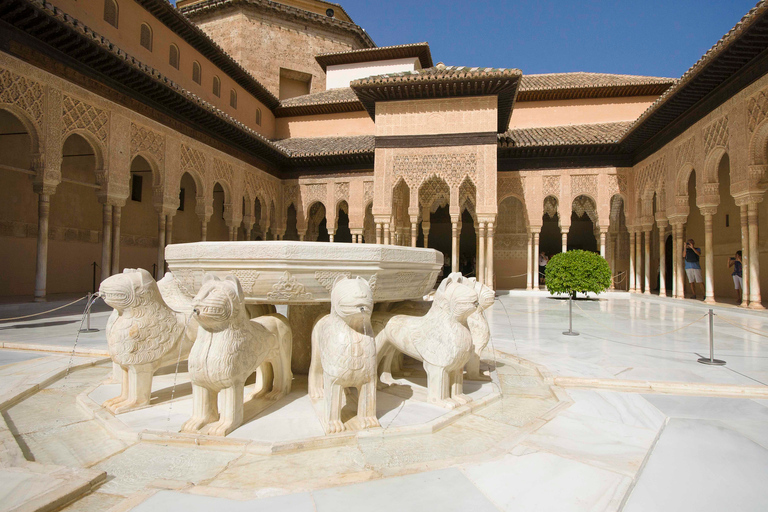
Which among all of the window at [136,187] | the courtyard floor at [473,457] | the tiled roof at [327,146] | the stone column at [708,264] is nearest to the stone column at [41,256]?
the courtyard floor at [473,457]

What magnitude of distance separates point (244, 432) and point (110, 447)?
0.69 m

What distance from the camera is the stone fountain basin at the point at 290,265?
2885 millimetres

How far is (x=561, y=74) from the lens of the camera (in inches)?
815

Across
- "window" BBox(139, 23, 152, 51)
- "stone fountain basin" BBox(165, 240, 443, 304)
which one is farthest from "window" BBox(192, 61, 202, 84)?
"stone fountain basin" BBox(165, 240, 443, 304)

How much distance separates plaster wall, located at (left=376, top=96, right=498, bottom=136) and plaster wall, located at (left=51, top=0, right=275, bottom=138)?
716 centimetres

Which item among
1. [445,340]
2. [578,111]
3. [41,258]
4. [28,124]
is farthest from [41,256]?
[578,111]

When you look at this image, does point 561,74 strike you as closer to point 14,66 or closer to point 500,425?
point 14,66

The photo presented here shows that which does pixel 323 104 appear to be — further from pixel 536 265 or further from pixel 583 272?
pixel 583 272

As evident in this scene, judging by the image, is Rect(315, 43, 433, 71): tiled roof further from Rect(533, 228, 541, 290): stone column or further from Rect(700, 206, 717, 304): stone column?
Rect(700, 206, 717, 304): stone column

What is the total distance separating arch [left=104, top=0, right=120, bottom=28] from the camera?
12.4 m

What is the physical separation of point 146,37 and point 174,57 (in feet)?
4.65

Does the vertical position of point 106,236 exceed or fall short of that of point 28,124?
it falls short

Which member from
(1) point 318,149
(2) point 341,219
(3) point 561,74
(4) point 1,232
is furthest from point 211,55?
(3) point 561,74

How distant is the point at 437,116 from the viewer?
14.5 meters
